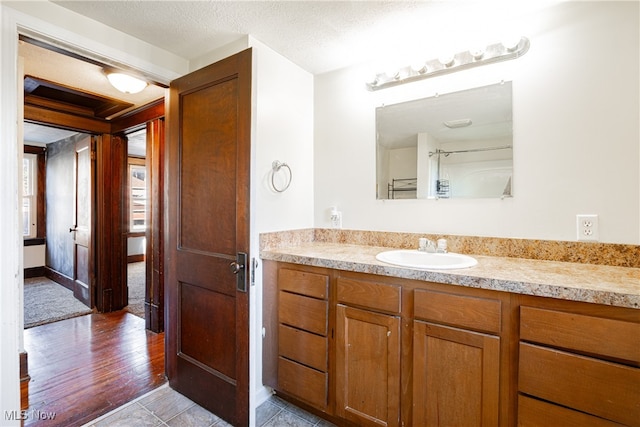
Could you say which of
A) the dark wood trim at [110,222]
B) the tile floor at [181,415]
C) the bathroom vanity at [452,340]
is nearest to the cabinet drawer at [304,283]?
the bathroom vanity at [452,340]

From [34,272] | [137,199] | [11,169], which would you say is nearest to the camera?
[11,169]

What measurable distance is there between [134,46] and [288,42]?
35.2 inches

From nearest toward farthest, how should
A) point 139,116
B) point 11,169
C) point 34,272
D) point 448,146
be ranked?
point 11,169 → point 448,146 → point 139,116 → point 34,272

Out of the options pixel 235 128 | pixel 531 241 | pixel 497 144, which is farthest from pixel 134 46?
pixel 531 241

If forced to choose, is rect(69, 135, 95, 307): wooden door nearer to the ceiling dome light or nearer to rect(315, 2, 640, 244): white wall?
the ceiling dome light

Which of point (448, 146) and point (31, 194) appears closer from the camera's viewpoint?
point (448, 146)

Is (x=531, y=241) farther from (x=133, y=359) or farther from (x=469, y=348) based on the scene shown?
(x=133, y=359)

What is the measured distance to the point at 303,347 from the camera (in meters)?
1.68

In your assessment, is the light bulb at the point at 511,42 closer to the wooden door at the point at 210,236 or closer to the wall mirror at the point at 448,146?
the wall mirror at the point at 448,146

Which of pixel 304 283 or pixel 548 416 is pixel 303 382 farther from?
pixel 548 416

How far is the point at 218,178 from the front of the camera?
1.66 metres

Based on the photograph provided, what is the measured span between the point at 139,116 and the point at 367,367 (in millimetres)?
2993

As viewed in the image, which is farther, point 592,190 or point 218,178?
point 218,178

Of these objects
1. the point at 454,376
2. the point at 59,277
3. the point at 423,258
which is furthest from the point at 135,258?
the point at 454,376
